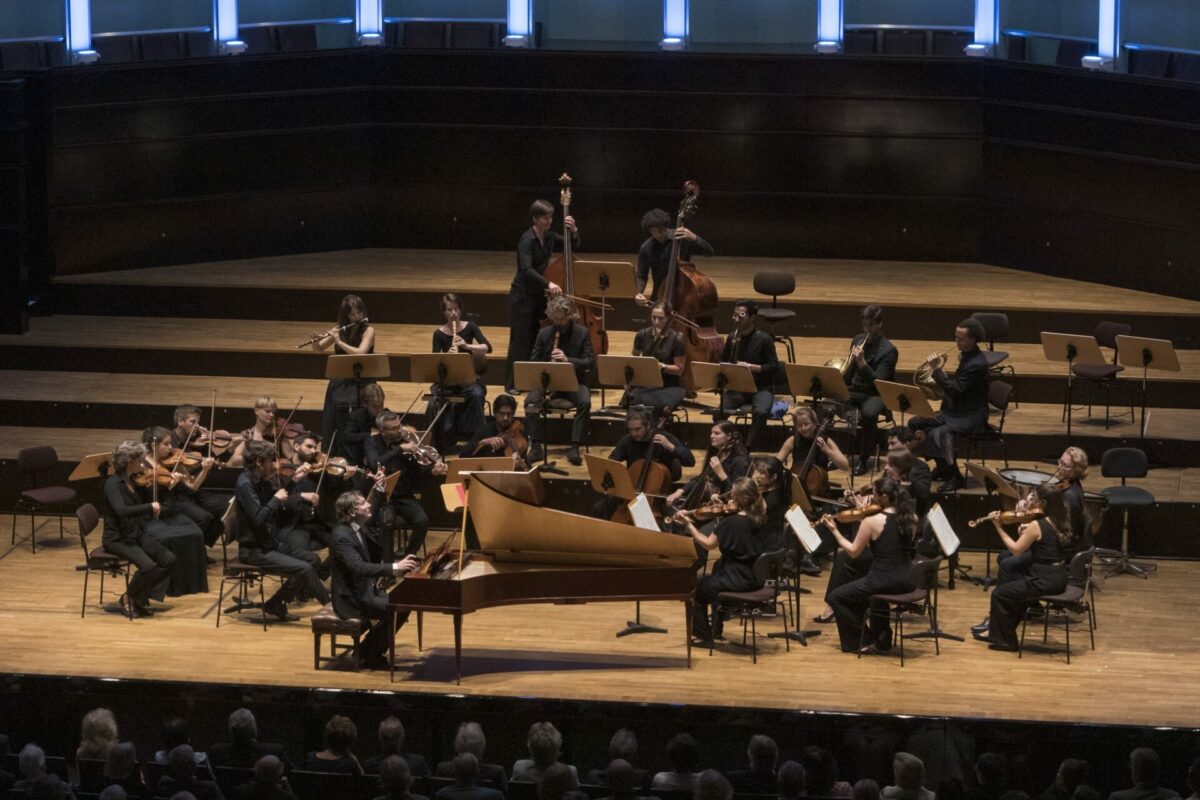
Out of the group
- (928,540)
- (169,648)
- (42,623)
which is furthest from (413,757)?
(928,540)

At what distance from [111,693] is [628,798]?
2.62 meters

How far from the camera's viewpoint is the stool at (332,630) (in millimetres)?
9742

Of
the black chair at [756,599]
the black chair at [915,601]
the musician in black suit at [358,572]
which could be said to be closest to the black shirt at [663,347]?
the black chair at [756,599]

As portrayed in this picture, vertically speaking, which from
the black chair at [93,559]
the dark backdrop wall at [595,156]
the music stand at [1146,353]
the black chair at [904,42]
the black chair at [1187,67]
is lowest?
the black chair at [93,559]

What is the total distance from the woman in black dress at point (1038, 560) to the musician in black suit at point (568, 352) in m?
3.13

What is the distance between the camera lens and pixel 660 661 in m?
10.1

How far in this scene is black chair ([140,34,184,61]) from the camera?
1520 cm

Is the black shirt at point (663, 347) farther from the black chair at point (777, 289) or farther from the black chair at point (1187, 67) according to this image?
the black chair at point (1187, 67)

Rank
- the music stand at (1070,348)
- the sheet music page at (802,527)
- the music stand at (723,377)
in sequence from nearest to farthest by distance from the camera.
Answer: the sheet music page at (802,527) → the music stand at (723,377) → the music stand at (1070,348)

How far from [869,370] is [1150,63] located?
426 cm

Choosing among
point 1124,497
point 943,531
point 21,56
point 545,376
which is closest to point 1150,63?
point 1124,497

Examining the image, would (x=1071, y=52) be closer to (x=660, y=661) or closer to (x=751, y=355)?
(x=751, y=355)

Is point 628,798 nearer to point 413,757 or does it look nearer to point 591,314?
point 413,757

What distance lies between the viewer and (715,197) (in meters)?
16.4
